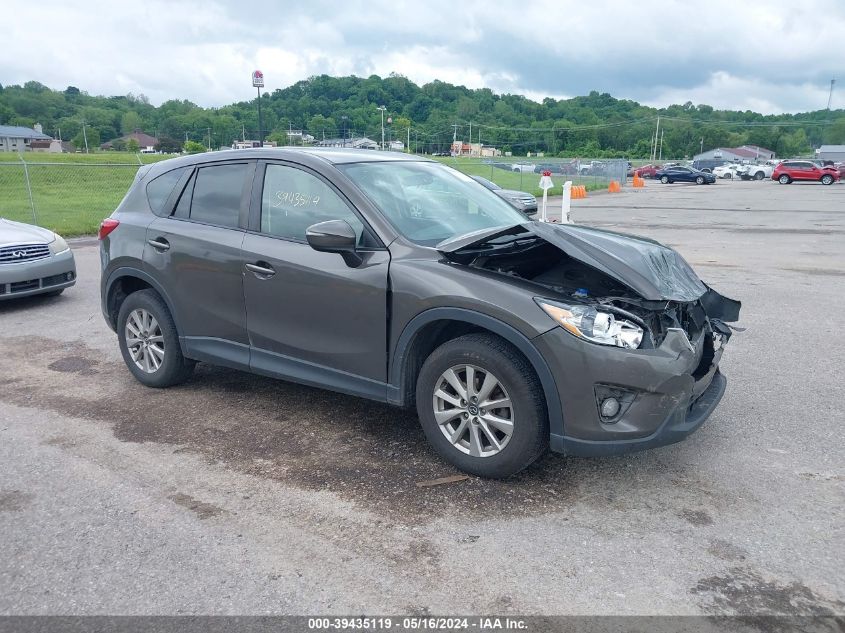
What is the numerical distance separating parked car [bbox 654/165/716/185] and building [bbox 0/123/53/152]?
245ft

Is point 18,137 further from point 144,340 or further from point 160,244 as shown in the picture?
point 160,244

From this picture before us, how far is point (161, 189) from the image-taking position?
546cm

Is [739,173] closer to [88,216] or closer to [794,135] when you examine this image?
[88,216]

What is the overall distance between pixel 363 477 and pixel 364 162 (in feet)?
6.76

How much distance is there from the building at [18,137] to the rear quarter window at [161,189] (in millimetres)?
96194

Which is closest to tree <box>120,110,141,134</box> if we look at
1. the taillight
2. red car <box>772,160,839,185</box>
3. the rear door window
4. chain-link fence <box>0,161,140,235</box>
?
chain-link fence <box>0,161,140,235</box>

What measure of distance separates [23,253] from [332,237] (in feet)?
19.6

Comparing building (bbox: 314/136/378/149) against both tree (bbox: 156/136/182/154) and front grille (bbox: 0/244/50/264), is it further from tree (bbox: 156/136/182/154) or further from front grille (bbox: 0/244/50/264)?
tree (bbox: 156/136/182/154)

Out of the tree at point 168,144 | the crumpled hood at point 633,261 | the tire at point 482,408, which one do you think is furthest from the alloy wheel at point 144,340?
the tree at point 168,144

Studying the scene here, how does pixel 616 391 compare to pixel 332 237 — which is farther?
pixel 332 237

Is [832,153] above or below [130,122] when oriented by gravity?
below

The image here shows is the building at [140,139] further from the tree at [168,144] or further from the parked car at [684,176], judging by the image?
the parked car at [684,176]

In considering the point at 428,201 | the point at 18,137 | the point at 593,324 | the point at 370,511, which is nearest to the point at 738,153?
the point at 18,137

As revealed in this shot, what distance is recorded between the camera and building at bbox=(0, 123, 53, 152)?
89.4 metres
